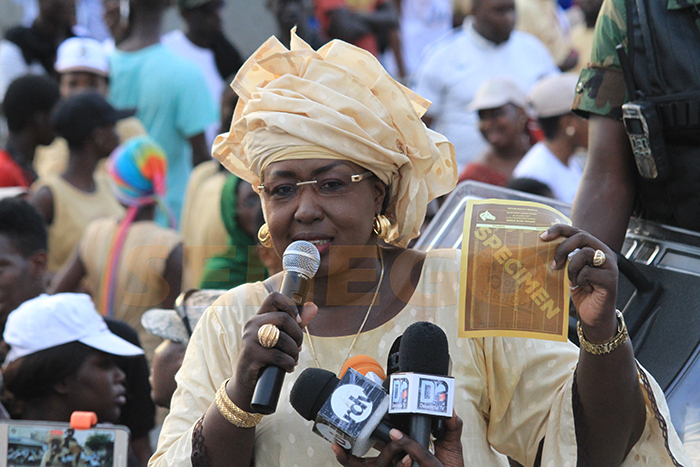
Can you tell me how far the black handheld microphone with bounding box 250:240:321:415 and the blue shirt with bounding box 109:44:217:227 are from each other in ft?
17.6

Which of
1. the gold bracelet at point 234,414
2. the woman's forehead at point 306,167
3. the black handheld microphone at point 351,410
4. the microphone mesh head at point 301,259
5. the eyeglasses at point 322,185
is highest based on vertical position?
the woman's forehead at point 306,167

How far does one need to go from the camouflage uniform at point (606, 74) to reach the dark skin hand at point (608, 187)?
0.05m

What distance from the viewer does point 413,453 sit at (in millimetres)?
1969

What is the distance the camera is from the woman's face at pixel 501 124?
23.0 ft

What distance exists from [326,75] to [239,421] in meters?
0.99

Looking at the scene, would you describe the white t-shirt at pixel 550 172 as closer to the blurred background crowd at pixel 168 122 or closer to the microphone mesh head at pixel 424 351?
the blurred background crowd at pixel 168 122

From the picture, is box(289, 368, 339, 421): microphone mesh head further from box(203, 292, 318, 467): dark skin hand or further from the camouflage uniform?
the camouflage uniform

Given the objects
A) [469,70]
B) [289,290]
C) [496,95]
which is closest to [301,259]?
[289,290]

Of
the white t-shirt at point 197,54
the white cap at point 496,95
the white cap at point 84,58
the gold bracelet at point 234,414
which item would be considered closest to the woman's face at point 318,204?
the gold bracelet at point 234,414

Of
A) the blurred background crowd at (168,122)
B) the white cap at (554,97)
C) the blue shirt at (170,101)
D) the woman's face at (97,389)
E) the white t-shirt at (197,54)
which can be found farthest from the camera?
the white t-shirt at (197,54)

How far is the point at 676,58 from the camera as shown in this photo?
9.85 ft

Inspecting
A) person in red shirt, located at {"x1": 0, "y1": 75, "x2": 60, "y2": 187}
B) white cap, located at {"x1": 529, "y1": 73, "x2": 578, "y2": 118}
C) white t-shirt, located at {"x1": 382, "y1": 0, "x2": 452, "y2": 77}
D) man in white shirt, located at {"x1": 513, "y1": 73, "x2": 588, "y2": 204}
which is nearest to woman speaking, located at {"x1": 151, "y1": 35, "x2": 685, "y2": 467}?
man in white shirt, located at {"x1": 513, "y1": 73, "x2": 588, "y2": 204}

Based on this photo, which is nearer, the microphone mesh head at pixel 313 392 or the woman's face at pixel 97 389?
the microphone mesh head at pixel 313 392

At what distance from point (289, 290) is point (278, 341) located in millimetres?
145
